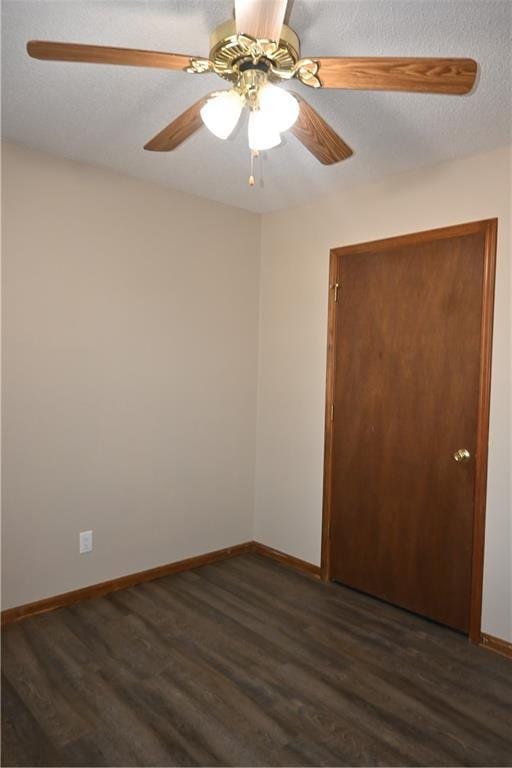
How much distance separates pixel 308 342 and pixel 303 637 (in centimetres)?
179

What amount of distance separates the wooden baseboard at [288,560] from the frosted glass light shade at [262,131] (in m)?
2.65

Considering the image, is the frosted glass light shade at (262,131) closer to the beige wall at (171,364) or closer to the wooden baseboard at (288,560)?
the beige wall at (171,364)

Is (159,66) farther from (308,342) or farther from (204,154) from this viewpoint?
(308,342)

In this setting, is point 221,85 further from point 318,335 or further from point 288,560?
point 288,560

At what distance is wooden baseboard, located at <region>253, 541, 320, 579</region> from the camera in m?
3.40

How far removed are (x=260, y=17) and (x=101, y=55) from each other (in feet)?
1.46

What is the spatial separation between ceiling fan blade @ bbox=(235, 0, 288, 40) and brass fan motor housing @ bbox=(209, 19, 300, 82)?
0.21ft

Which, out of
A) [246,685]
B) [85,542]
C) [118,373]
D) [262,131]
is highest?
[262,131]

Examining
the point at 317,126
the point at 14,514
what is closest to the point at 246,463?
the point at 14,514

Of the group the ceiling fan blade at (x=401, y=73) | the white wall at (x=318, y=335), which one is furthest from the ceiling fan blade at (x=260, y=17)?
the white wall at (x=318, y=335)

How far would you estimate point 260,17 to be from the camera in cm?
129

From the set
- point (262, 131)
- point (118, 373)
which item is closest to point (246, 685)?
point (118, 373)

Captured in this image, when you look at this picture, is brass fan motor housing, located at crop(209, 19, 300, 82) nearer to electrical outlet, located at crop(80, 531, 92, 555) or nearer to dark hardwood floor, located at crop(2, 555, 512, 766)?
dark hardwood floor, located at crop(2, 555, 512, 766)

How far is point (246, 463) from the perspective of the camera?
3791mm
